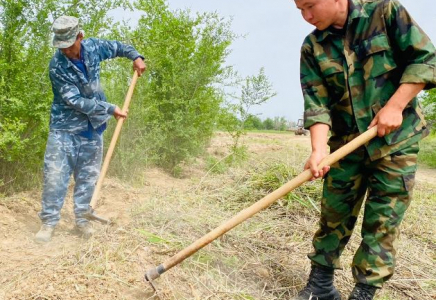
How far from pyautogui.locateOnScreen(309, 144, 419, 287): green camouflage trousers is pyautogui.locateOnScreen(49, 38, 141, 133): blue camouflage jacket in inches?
88.6

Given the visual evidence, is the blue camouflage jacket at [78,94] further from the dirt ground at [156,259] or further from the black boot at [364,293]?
the black boot at [364,293]

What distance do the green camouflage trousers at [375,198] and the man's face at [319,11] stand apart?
29.7 inches

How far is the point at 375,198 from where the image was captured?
2.58 meters

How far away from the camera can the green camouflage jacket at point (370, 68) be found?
7.98 ft

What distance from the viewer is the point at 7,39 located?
4.45m

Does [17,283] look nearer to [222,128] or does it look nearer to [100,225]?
[100,225]

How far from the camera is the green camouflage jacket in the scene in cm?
243

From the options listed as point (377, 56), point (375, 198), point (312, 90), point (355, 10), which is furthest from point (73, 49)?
point (375, 198)

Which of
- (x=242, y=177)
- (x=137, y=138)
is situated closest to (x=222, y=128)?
(x=137, y=138)

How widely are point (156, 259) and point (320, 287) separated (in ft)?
3.54

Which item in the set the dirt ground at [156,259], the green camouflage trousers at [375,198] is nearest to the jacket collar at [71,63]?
the dirt ground at [156,259]

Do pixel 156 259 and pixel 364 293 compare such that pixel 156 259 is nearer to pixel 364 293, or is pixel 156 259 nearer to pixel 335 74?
pixel 364 293

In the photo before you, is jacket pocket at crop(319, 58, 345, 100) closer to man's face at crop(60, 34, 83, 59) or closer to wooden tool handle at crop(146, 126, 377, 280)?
wooden tool handle at crop(146, 126, 377, 280)

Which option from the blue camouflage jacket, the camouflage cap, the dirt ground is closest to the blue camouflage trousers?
the blue camouflage jacket
